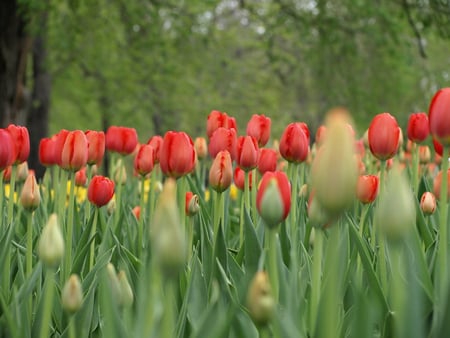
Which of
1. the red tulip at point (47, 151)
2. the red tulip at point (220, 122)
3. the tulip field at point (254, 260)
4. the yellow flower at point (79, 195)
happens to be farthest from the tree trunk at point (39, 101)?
the tulip field at point (254, 260)

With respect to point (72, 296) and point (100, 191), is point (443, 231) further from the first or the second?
point (100, 191)

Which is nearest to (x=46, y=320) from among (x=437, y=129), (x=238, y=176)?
(x=437, y=129)

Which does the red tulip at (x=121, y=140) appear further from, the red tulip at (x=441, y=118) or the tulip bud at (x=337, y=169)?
the tulip bud at (x=337, y=169)

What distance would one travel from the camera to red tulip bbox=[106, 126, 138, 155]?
2166 mm

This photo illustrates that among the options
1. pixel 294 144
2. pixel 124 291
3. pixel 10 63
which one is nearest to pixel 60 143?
pixel 294 144

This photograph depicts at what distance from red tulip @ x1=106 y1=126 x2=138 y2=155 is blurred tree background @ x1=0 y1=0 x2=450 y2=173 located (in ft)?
18.6

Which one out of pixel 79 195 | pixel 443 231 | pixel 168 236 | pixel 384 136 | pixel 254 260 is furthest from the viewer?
pixel 79 195

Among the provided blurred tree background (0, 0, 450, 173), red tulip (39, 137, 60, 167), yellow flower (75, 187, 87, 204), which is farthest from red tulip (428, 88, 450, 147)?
blurred tree background (0, 0, 450, 173)

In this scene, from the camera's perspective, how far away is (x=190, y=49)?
1160 centimetres

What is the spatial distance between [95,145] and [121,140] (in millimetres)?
361

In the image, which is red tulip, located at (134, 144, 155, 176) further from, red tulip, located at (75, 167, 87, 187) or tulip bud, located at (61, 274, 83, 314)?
tulip bud, located at (61, 274, 83, 314)

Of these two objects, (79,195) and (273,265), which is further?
(79,195)

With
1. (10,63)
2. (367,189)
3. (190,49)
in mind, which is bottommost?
(367,189)

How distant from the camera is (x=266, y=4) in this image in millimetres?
11742
